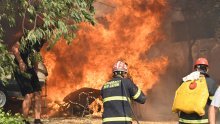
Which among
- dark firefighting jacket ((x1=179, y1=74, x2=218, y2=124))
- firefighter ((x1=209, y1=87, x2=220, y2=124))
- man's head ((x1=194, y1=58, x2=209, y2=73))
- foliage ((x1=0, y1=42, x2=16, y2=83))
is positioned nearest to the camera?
firefighter ((x1=209, y1=87, x2=220, y2=124))

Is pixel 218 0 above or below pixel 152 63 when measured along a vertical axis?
above

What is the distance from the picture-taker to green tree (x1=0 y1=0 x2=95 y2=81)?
21.6ft

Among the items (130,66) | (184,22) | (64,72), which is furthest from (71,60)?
(184,22)

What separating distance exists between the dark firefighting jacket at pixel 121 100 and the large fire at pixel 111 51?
8.25m

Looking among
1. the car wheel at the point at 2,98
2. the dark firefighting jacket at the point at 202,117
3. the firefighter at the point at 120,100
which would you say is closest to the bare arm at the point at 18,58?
the firefighter at the point at 120,100

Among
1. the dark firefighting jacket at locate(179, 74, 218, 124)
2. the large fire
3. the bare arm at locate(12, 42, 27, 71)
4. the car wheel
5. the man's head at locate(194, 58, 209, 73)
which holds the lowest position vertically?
the dark firefighting jacket at locate(179, 74, 218, 124)

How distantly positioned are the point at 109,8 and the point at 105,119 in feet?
32.4

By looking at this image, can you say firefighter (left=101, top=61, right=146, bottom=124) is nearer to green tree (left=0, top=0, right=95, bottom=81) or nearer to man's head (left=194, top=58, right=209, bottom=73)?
man's head (left=194, top=58, right=209, bottom=73)

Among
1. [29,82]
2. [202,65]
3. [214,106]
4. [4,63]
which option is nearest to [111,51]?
[29,82]

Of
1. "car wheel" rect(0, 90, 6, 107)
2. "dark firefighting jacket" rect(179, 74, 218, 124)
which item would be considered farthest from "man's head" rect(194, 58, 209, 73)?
"car wheel" rect(0, 90, 6, 107)

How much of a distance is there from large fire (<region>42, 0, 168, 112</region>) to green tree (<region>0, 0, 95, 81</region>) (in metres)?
7.98

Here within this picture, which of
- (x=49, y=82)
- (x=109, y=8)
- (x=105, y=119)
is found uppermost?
(x=109, y=8)

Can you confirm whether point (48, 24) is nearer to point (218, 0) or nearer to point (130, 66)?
point (130, 66)

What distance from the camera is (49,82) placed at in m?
15.1
